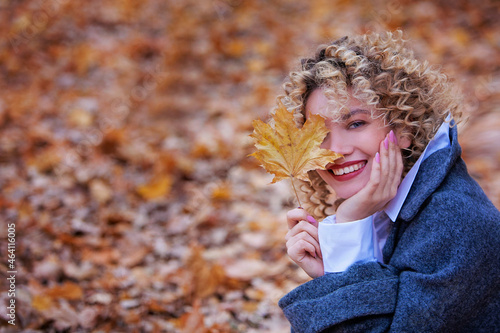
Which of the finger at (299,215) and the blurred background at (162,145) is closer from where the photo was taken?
the finger at (299,215)

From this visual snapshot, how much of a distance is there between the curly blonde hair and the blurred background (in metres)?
Result: 0.19

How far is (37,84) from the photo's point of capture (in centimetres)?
482

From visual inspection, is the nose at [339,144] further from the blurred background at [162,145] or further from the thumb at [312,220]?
the blurred background at [162,145]

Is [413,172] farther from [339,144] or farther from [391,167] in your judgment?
[339,144]

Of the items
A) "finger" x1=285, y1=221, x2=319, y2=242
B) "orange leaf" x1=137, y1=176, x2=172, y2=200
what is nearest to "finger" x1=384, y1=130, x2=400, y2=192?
"finger" x1=285, y1=221, x2=319, y2=242

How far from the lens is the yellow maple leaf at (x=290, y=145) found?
141cm

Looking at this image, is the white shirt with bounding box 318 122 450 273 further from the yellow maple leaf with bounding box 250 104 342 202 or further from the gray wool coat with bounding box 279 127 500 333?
the yellow maple leaf with bounding box 250 104 342 202

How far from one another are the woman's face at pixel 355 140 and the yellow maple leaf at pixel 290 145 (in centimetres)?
6

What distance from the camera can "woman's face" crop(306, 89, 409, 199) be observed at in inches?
57.4

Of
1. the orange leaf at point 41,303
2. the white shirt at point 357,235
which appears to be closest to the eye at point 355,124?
the white shirt at point 357,235

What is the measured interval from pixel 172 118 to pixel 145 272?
224 cm

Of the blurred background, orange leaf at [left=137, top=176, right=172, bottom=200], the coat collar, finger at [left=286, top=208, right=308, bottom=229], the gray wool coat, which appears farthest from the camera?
orange leaf at [left=137, top=176, right=172, bottom=200]

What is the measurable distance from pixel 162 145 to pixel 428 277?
3311 mm

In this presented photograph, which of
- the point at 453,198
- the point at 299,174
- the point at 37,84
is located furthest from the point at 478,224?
the point at 37,84
